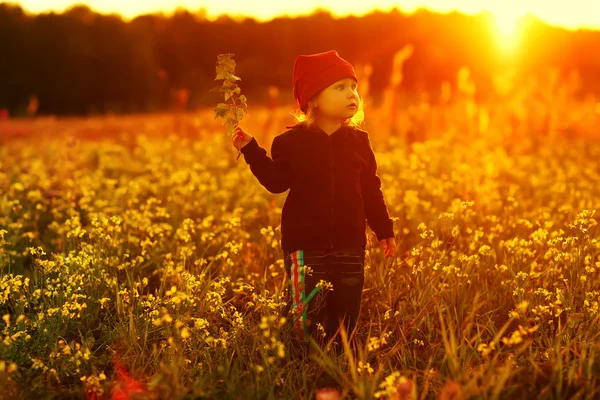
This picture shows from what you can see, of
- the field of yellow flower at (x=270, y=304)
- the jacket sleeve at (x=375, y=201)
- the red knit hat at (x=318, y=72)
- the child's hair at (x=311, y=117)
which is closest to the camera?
the field of yellow flower at (x=270, y=304)

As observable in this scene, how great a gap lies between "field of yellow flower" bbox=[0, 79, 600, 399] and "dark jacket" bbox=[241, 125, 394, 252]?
351 millimetres

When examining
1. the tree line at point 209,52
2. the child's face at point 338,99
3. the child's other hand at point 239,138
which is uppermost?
the tree line at point 209,52

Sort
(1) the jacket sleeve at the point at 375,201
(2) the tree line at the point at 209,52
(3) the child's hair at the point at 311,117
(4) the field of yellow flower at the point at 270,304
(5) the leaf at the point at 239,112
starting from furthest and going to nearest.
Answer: (2) the tree line at the point at 209,52 < (1) the jacket sleeve at the point at 375,201 < (3) the child's hair at the point at 311,117 < (5) the leaf at the point at 239,112 < (4) the field of yellow flower at the point at 270,304

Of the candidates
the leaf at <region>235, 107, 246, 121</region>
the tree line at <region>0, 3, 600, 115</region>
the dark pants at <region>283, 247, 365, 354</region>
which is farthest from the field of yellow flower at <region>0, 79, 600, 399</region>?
the tree line at <region>0, 3, 600, 115</region>

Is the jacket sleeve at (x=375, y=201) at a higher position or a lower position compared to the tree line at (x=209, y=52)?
lower

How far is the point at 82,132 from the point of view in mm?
13477

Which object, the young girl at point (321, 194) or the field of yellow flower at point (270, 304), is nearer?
the field of yellow flower at point (270, 304)

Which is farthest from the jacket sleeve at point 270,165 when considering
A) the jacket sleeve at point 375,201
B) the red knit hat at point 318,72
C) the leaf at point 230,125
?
the jacket sleeve at point 375,201

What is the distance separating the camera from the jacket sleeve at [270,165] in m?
3.45

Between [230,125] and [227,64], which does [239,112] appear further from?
[227,64]

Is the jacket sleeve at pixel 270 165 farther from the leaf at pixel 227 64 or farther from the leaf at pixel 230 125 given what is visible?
the leaf at pixel 227 64

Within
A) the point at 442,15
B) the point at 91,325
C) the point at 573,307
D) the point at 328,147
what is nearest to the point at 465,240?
the point at 573,307

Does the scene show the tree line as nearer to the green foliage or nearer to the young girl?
the young girl

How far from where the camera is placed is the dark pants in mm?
3422
